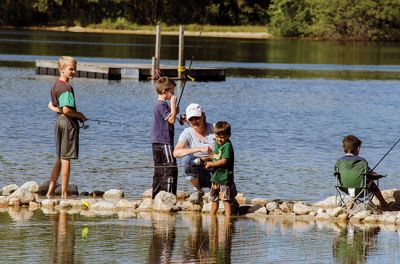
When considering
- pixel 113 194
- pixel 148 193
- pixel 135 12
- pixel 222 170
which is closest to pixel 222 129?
pixel 222 170

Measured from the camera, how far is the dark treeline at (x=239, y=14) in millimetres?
92188

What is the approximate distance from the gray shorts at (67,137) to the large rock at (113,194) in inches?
32.6

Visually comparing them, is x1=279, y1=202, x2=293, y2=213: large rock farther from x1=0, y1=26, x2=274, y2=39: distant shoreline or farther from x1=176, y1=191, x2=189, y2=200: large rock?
x1=0, y1=26, x2=274, y2=39: distant shoreline

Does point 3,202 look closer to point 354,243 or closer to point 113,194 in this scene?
point 113,194

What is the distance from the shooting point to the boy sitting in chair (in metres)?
11.6

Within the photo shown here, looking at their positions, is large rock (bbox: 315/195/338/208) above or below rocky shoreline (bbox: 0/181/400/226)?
below

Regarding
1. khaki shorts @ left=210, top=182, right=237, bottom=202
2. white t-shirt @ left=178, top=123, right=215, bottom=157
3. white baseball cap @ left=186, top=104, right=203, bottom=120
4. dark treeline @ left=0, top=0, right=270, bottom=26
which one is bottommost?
dark treeline @ left=0, top=0, right=270, bottom=26

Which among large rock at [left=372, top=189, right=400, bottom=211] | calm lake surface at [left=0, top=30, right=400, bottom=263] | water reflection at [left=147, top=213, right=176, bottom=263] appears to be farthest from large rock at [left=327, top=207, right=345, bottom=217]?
water reflection at [left=147, top=213, right=176, bottom=263]

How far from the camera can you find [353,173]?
11602 millimetres

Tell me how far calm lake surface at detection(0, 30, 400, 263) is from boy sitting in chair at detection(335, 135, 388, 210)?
0.80 m

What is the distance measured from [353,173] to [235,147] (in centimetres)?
843

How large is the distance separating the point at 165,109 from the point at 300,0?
87.3 metres

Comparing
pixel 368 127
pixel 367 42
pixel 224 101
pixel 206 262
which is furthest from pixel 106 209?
pixel 367 42

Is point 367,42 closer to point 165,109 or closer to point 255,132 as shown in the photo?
point 255,132
